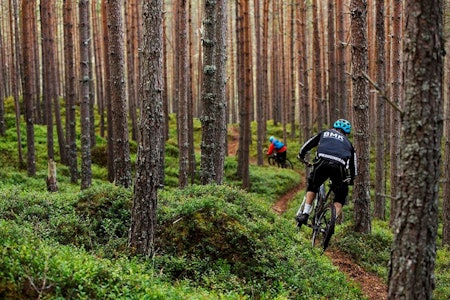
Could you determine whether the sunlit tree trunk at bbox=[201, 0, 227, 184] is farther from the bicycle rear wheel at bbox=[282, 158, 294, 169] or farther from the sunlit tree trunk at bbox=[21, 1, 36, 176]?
the bicycle rear wheel at bbox=[282, 158, 294, 169]

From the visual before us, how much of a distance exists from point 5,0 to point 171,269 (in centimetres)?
4367

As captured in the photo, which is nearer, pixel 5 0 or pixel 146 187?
pixel 146 187

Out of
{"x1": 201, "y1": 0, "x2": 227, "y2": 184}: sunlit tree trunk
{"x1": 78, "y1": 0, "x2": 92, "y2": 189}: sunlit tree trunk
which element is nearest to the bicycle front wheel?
{"x1": 201, "y1": 0, "x2": 227, "y2": 184}: sunlit tree trunk

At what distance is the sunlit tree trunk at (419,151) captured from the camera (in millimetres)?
4020

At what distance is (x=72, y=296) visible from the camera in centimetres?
441

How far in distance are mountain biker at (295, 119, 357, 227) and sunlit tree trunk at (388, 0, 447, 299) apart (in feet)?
14.5

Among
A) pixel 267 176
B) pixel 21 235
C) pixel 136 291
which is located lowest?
pixel 267 176

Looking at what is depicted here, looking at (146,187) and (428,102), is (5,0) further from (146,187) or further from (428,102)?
(428,102)

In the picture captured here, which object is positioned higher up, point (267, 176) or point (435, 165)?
point (435, 165)

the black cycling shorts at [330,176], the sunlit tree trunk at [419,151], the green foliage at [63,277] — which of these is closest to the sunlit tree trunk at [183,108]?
the black cycling shorts at [330,176]

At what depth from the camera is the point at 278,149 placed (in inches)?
952

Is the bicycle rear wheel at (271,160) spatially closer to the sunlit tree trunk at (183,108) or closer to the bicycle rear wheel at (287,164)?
the bicycle rear wheel at (287,164)

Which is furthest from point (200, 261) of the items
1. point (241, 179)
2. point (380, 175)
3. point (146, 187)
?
point (241, 179)

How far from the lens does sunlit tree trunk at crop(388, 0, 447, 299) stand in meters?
4.02
